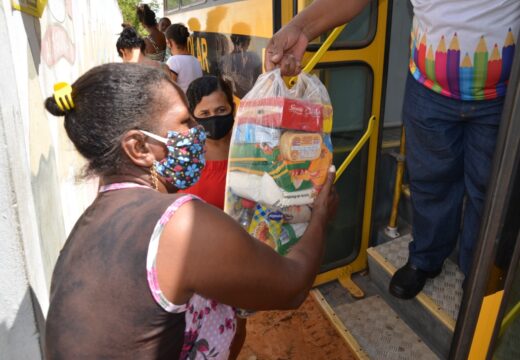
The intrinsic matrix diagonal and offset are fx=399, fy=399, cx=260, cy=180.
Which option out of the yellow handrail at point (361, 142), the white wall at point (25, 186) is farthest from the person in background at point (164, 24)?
Result: the yellow handrail at point (361, 142)

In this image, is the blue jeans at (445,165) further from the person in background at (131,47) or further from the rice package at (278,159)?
the person in background at (131,47)

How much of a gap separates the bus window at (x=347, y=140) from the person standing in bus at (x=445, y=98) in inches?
20.4

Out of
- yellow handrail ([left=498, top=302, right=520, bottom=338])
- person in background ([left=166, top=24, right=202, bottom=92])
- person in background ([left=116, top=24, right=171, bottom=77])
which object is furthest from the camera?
person in background ([left=116, top=24, right=171, bottom=77])

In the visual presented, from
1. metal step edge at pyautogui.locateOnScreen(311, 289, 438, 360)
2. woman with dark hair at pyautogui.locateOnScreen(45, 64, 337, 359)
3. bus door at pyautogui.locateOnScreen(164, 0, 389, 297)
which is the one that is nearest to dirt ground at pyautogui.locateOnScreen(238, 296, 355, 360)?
metal step edge at pyautogui.locateOnScreen(311, 289, 438, 360)

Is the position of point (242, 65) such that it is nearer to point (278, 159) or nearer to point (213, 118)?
point (213, 118)

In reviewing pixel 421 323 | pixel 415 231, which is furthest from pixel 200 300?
pixel 421 323

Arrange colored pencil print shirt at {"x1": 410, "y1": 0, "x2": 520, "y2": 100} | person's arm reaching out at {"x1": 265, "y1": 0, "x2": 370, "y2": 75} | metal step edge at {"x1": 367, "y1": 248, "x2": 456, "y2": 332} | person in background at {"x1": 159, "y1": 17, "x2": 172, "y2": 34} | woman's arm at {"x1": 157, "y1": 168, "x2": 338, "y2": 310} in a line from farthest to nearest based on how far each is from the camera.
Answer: person in background at {"x1": 159, "y1": 17, "x2": 172, "y2": 34} → metal step edge at {"x1": 367, "y1": 248, "x2": 456, "y2": 332} → person's arm reaching out at {"x1": 265, "y1": 0, "x2": 370, "y2": 75} → colored pencil print shirt at {"x1": 410, "y1": 0, "x2": 520, "y2": 100} → woman's arm at {"x1": 157, "y1": 168, "x2": 338, "y2": 310}

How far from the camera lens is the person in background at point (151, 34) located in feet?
23.0

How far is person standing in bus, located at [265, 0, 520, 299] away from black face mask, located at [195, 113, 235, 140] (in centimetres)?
64

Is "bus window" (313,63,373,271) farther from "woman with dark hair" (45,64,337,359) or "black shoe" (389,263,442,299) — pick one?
"woman with dark hair" (45,64,337,359)

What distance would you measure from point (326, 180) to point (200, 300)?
0.68m

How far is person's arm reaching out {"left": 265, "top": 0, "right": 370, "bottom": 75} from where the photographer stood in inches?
68.5

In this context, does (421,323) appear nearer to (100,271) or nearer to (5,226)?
(100,271)

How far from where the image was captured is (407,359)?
221 cm
